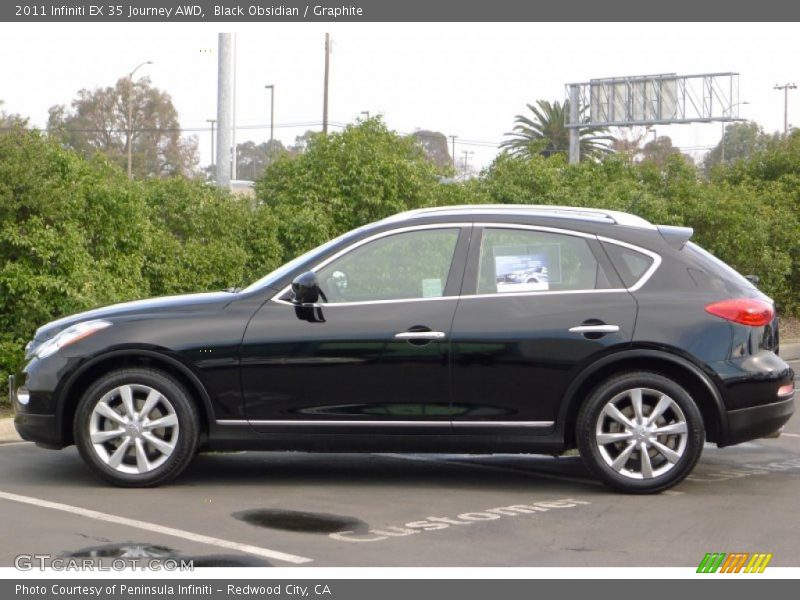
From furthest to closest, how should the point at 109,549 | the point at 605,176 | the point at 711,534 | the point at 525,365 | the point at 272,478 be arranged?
the point at 605,176 → the point at 272,478 → the point at 525,365 → the point at 711,534 → the point at 109,549

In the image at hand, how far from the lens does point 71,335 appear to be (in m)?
7.78

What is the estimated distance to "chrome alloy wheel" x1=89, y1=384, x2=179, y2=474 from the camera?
7.62 m

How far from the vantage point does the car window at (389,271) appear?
25.3ft

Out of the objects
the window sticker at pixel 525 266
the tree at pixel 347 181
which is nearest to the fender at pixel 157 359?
the window sticker at pixel 525 266

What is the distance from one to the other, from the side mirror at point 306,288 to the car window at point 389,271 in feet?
0.47

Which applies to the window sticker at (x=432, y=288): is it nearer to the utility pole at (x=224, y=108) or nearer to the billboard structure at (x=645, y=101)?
the utility pole at (x=224, y=108)

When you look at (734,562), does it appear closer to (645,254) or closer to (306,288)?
(645,254)

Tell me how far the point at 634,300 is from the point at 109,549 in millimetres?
3440

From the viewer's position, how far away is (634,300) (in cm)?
759

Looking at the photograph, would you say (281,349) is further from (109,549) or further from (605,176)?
(605,176)

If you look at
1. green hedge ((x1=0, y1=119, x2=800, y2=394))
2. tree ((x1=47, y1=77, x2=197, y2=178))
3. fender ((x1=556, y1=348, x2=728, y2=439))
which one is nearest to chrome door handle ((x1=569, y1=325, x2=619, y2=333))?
fender ((x1=556, y1=348, x2=728, y2=439))

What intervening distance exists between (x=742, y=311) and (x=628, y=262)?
75cm

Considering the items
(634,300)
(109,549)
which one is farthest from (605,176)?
(109,549)

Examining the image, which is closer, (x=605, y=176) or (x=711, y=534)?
(x=711, y=534)
